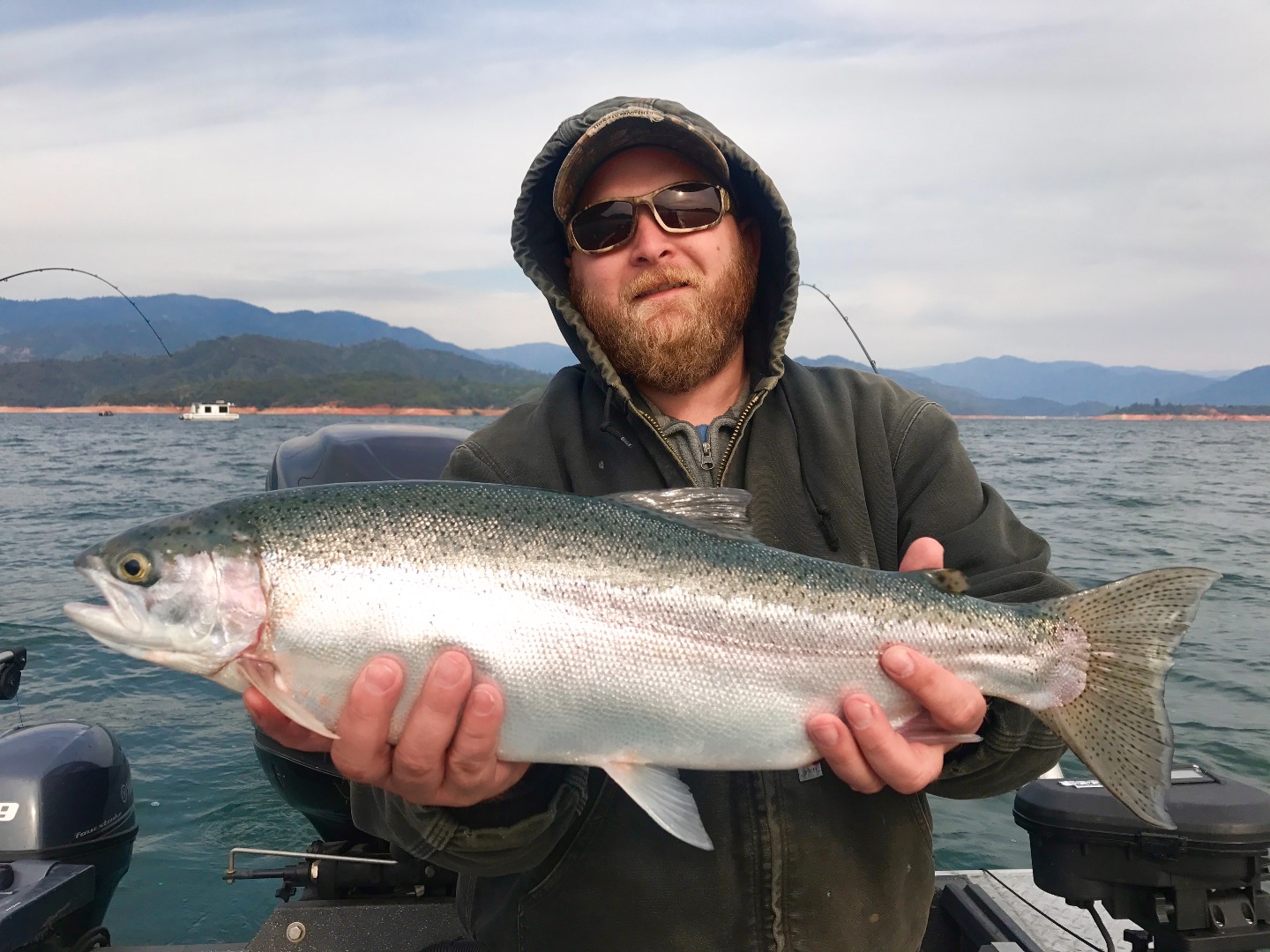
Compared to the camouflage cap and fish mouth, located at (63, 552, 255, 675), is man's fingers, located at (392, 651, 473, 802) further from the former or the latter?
the camouflage cap

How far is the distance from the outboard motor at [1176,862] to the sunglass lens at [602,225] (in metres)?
2.82

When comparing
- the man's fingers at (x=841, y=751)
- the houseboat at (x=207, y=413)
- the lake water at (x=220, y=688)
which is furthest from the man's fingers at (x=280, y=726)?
the houseboat at (x=207, y=413)

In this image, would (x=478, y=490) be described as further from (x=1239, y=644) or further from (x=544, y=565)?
(x=1239, y=644)

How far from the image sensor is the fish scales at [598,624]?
2.46 m

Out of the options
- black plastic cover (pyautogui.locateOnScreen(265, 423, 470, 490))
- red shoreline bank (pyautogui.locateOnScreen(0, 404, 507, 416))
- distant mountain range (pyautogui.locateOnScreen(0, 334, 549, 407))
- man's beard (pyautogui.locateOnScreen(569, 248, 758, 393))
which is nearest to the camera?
man's beard (pyautogui.locateOnScreen(569, 248, 758, 393))

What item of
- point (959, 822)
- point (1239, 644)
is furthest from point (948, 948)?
point (1239, 644)

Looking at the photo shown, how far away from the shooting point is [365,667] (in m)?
2.38

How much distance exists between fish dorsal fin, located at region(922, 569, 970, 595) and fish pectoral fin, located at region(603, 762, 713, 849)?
982 mm

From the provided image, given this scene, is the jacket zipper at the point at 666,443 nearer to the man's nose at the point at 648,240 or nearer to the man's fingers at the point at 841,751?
the man's nose at the point at 648,240

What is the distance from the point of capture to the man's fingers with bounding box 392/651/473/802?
2320mm

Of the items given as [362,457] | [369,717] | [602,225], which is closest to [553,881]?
[369,717]

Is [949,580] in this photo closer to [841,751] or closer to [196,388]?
[841,751]

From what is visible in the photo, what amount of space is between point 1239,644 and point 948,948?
10.6 metres

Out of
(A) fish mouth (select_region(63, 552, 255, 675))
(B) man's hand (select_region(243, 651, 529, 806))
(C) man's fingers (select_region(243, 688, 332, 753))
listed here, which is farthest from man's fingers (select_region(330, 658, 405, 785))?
(A) fish mouth (select_region(63, 552, 255, 675))
